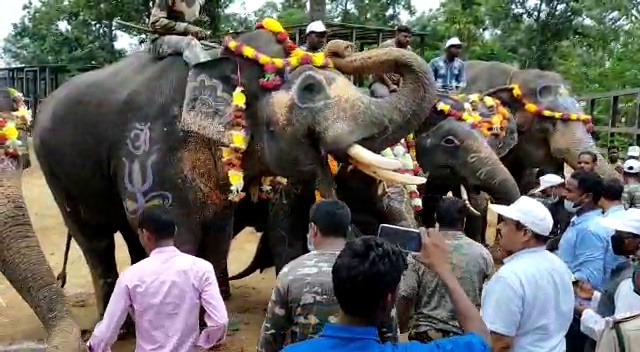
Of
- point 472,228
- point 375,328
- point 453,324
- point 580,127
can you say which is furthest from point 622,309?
point 580,127

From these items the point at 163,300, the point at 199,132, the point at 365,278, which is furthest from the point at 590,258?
the point at 365,278

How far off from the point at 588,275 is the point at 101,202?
3.60 m

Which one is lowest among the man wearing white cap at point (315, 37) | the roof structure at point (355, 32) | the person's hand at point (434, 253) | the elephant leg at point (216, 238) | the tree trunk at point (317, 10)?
the elephant leg at point (216, 238)

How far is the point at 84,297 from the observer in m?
8.35

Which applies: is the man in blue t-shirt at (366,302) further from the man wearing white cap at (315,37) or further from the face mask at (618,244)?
the man wearing white cap at (315,37)

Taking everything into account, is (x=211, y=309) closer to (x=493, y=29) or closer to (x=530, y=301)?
(x=530, y=301)

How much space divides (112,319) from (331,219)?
1060mm

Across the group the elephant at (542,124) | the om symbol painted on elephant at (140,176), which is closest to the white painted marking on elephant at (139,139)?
the om symbol painted on elephant at (140,176)

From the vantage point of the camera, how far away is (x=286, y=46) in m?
5.71

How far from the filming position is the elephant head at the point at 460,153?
755 centimetres

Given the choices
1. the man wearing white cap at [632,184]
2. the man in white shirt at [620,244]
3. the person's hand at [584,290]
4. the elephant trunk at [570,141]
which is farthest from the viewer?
the elephant trunk at [570,141]

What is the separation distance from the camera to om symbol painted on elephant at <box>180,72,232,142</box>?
5566 mm

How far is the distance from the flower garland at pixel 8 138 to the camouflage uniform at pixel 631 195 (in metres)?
4.50

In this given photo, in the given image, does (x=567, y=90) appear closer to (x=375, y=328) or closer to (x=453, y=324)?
(x=453, y=324)
